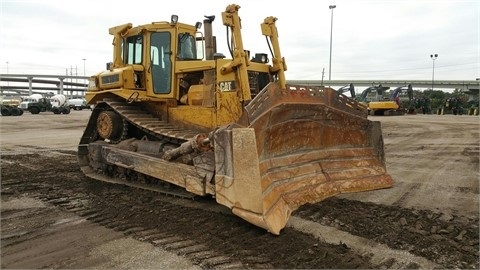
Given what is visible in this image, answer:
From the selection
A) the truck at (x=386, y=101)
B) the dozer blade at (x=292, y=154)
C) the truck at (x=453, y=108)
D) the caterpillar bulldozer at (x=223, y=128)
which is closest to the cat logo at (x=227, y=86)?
the caterpillar bulldozer at (x=223, y=128)

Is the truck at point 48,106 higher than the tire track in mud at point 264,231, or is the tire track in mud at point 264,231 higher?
the truck at point 48,106

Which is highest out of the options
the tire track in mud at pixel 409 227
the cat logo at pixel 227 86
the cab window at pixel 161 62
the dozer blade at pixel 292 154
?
the cab window at pixel 161 62

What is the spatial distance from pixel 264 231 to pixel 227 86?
2.61 meters

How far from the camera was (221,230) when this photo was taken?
14.1 ft

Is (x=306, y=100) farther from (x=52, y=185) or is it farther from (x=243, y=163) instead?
(x=52, y=185)

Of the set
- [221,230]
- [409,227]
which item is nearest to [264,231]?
[221,230]

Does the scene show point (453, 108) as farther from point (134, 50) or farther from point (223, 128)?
point (223, 128)

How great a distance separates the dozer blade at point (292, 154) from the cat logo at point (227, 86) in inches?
44.4

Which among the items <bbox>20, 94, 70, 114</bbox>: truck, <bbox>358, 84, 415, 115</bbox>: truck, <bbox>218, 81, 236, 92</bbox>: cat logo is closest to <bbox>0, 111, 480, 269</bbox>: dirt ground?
<bbox>218, 81, 236, 92</bbox>: cat logo

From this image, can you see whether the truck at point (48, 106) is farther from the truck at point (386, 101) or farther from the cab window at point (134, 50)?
the cab window at point (134, 50)

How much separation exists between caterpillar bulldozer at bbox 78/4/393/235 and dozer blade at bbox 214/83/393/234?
0.01 metres

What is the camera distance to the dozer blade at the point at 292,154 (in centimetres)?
417

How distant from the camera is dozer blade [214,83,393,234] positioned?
4.17 meters

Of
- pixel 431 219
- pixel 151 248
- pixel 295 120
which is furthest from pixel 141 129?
pixel 431 219
